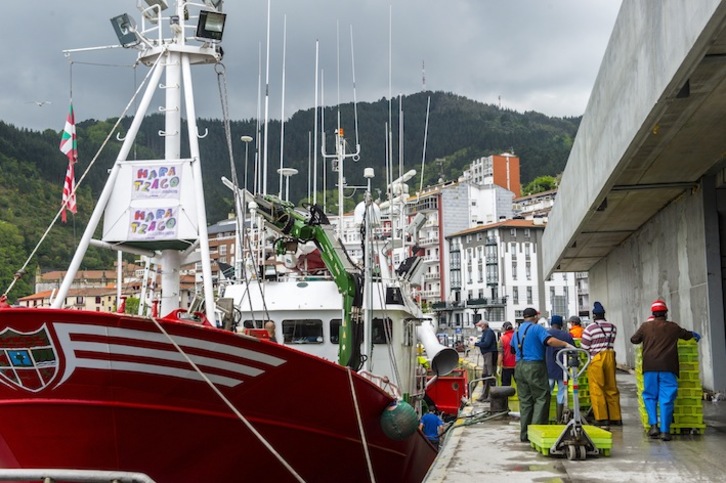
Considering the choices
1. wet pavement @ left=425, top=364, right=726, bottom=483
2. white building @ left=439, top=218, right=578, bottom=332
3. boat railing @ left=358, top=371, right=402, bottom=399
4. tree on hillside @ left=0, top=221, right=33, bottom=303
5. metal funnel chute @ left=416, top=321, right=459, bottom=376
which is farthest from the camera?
white building @ left=439, top=218, right=578, bottom=332

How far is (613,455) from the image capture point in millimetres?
7664

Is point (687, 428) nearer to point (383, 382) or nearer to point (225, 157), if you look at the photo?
point (383, 382)

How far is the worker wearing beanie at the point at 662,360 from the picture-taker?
8109 mm

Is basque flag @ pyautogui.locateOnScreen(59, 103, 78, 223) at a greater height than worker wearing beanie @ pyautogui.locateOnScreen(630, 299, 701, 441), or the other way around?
basque flag @ pyautogui.locateOnScreen(59, 103, 78, 223)

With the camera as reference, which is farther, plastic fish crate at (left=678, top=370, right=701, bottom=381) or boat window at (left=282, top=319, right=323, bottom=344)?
boat window at (left=282, top=319, right=323, bottom=344)

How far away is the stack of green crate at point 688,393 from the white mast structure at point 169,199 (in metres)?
4.95

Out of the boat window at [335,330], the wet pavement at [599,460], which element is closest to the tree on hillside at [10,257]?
the boat window at [335,330]

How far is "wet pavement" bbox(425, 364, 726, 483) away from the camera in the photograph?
6.71m

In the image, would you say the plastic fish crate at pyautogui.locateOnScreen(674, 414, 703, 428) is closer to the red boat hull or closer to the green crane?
the red boat hull

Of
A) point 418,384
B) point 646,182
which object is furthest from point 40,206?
point 646,182

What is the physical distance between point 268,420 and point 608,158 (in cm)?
599

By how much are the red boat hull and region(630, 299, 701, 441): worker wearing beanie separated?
3.22 meters

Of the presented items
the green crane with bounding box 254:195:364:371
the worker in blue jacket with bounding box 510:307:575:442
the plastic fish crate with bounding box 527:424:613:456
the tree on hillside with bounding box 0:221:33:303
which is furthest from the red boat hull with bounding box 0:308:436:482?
the tree on hillside with bounding box 0:221:33:303

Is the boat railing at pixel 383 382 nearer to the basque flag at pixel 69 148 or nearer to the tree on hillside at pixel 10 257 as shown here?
the basque flag at pixel 69 148
